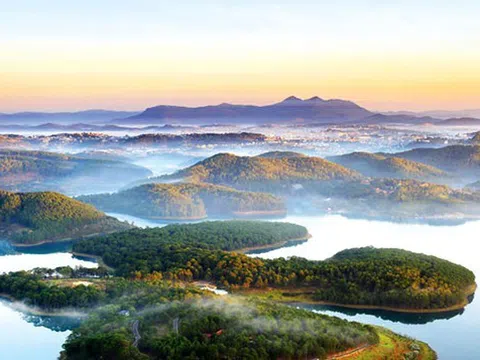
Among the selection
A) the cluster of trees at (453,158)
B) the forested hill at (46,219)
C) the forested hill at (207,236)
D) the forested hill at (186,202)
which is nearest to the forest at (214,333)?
the forested hill at (207,236)

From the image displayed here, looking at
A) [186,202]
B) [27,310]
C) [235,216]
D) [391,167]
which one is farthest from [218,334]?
[391,167]

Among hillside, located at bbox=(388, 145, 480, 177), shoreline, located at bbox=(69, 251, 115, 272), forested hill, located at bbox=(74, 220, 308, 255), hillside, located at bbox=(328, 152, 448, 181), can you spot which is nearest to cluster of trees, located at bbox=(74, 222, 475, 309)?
shoreline, located at bbox=(69, 251, 115, 272)

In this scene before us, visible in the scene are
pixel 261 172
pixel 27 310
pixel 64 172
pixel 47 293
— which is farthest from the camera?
pixel 64 172

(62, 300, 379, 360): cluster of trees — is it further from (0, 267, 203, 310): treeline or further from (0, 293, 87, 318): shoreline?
(0, 293, 87, 318): shoreline

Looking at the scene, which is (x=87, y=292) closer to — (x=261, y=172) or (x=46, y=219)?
(x=46, y=219)

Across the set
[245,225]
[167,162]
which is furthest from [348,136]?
[245,225]
